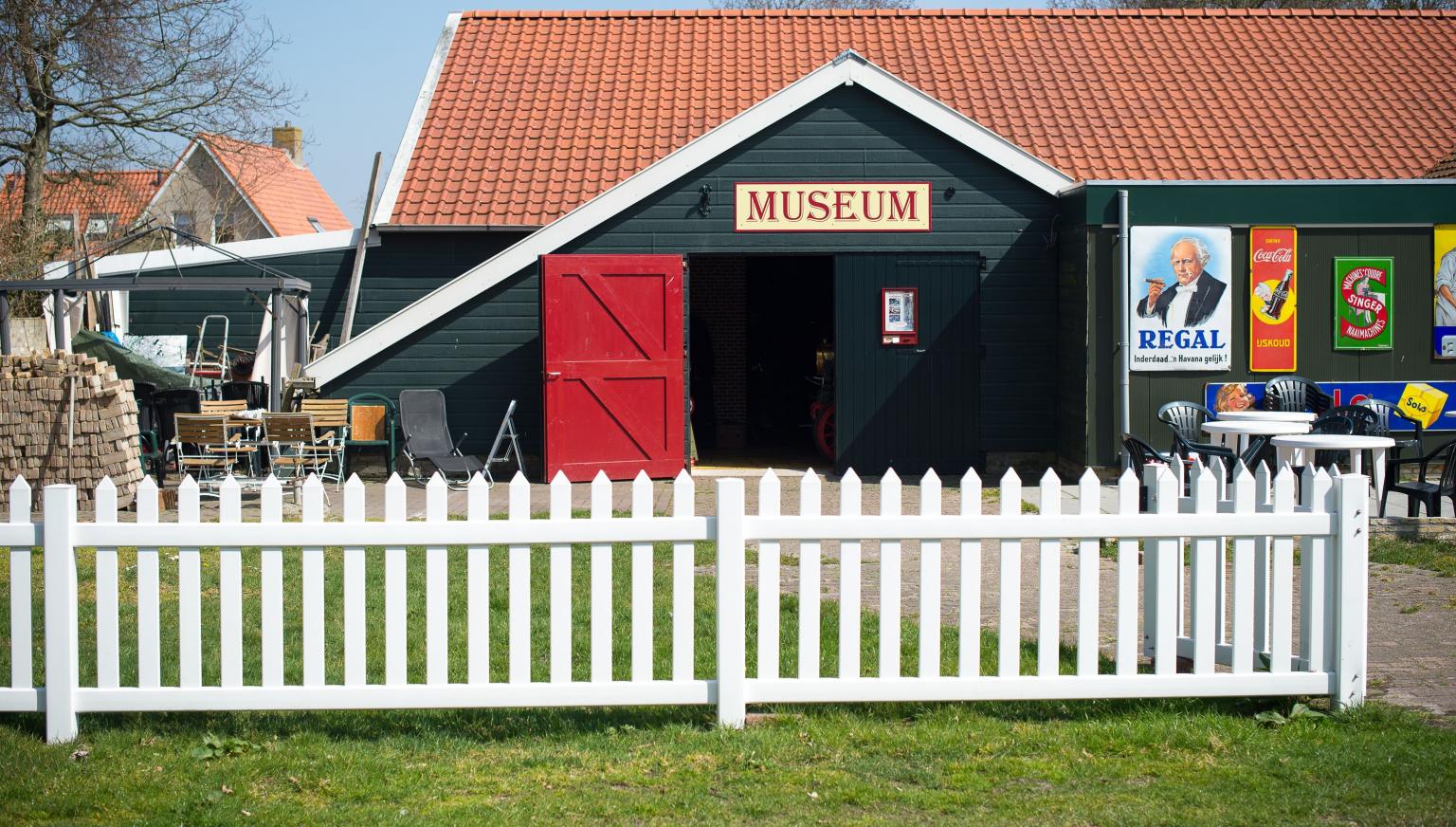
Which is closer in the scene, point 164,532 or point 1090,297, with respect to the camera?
point 164,532

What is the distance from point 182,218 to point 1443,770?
134ft

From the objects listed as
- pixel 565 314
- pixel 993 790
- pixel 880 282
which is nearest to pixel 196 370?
pixel 565 314

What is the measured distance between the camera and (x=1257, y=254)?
45.9 ft

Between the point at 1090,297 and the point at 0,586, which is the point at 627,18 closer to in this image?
the point at 1090,297

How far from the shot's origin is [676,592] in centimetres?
548

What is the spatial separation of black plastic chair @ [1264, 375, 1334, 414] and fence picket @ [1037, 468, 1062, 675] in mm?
9011

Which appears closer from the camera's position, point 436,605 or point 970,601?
point 436,605

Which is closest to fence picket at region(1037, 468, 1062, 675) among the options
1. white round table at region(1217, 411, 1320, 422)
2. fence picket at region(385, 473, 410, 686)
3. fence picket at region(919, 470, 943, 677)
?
fence picket at region(919, 470, 943, 677)

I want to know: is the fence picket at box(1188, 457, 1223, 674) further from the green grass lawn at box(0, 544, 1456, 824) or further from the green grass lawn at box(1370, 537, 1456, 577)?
the green grass lawn at box(1370, 537, 1456, 577)

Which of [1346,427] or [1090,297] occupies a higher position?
[1090,297]

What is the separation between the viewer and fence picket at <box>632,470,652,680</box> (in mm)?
5410

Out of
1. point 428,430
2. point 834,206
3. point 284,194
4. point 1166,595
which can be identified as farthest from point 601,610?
point 284,194

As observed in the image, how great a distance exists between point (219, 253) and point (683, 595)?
1304cm

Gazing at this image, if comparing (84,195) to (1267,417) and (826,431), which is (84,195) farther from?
(1267,417)
